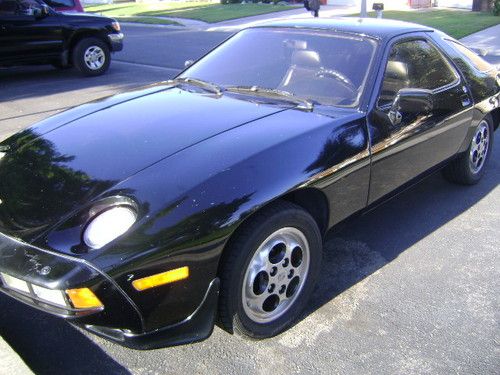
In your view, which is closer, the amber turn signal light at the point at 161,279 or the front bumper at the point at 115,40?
A: the amber turn signal light at the point at 161,279

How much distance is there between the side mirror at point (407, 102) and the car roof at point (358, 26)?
0.49 m

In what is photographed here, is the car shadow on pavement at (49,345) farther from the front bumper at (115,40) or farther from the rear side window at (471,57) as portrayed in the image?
the front bumper at (115,40)

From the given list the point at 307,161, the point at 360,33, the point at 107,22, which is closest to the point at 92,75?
the point at 107,22

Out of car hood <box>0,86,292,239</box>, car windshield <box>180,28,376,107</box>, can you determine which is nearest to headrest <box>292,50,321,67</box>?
car windshield <box>180,28,376,107</box>

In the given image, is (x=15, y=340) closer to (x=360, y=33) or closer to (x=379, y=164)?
(x=379, y=164)

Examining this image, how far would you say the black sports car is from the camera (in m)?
2.10

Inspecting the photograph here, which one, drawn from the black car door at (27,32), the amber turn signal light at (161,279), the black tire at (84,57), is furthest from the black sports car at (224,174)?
the black tire at (84,57)

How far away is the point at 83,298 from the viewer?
2035 millimetres

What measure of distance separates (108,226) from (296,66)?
1844 millimetres

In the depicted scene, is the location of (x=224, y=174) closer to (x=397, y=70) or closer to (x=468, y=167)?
(x=397, y=70)

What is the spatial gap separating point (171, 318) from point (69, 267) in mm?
468

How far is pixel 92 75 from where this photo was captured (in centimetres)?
962

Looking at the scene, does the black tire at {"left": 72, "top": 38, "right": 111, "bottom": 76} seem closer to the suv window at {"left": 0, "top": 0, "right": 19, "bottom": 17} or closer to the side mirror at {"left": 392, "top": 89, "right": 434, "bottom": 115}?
the suv window at {"left": 0, "top": 0, "right": 19, "bottom": 17}

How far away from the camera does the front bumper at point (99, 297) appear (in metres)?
2.01
